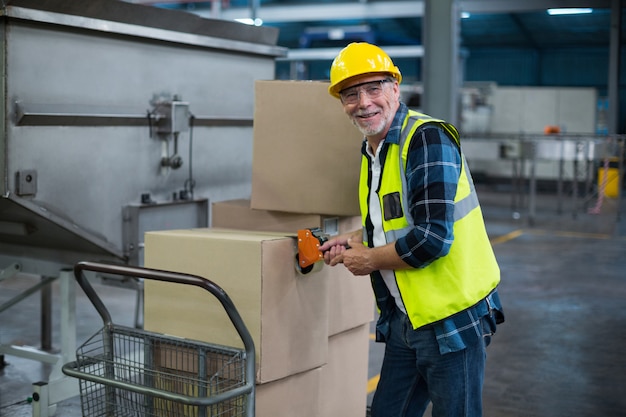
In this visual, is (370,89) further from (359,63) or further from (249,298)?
(249,298)

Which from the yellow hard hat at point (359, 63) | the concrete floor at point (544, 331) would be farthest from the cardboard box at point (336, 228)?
the concrete floor at point (544, 331)

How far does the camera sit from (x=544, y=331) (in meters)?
6.25

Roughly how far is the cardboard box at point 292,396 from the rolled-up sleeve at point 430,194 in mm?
716

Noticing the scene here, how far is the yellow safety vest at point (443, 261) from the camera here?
248 cm

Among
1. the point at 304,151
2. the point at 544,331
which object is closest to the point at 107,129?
the point at 304,151

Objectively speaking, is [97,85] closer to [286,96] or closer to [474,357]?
[286,96]

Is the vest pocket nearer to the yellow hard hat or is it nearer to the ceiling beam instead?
the yellow hard hat

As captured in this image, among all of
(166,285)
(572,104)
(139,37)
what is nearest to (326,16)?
(572,104)

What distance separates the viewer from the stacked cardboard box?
2.73 metres

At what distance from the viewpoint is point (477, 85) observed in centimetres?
1992

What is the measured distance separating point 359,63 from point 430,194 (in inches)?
18.5

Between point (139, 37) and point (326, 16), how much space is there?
1575cm

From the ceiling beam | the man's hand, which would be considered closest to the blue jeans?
the man's hand

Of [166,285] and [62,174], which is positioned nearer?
[166,285]
